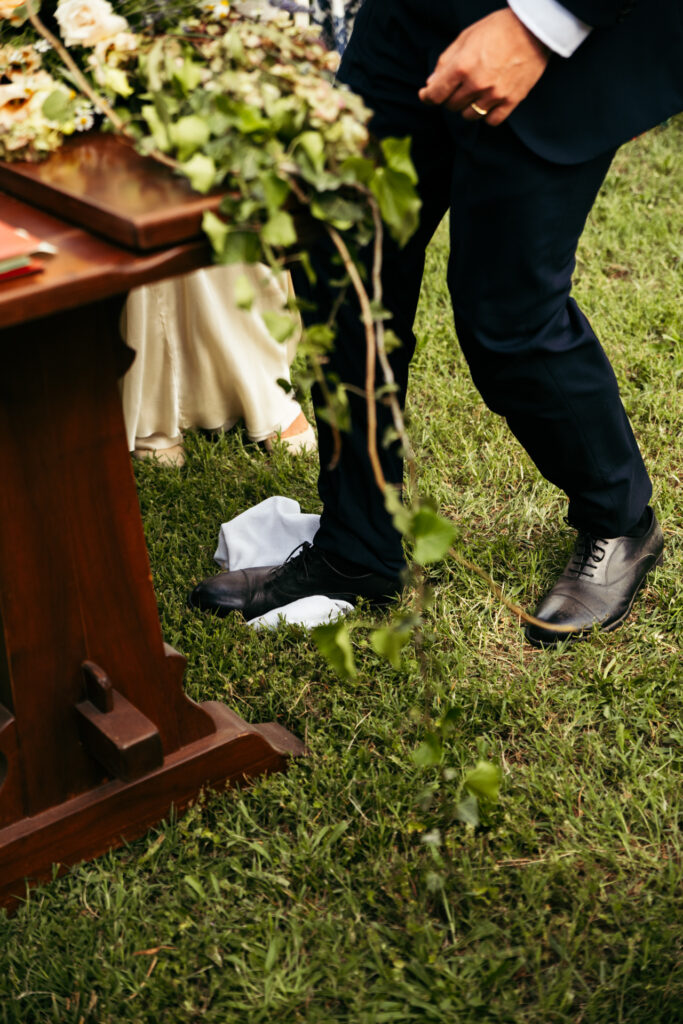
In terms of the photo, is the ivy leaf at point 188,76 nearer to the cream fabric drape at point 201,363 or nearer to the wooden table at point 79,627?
the wooden table at point 79,627

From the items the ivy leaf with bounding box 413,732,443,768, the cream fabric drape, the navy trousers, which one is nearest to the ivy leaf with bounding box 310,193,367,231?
the navy trousers

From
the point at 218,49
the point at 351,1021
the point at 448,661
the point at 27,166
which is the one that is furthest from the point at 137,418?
the point at 351,1021

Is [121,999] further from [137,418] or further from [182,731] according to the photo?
[137,418]

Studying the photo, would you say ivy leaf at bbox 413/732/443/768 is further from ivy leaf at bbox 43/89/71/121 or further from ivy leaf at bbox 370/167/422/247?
ivy leaf at bbox 43/89/71/121

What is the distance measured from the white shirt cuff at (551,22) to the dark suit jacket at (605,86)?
65mm

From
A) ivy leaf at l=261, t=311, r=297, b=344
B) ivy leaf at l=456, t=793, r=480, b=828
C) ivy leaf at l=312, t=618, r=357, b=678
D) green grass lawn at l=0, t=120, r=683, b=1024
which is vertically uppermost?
ivy leaf at l=261, t=311, r=297, b=344

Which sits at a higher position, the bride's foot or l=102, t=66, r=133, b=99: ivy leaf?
l=102, t=66, r=133, b=99: ivy leaf

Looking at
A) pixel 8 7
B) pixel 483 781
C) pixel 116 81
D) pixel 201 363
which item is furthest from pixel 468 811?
pixel 201 363

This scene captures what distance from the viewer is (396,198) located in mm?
1049

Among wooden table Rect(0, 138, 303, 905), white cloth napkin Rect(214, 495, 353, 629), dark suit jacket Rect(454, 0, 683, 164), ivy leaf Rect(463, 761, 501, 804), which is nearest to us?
wooden table Rect(0, 138, 303, 905)

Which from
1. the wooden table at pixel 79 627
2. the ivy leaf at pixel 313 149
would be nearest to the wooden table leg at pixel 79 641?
the wooden table at pixel 79 627

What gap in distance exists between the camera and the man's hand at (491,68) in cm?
137

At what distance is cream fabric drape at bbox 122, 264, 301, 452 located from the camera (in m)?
2.40

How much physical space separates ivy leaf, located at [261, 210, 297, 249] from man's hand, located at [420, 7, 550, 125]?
0.51m
